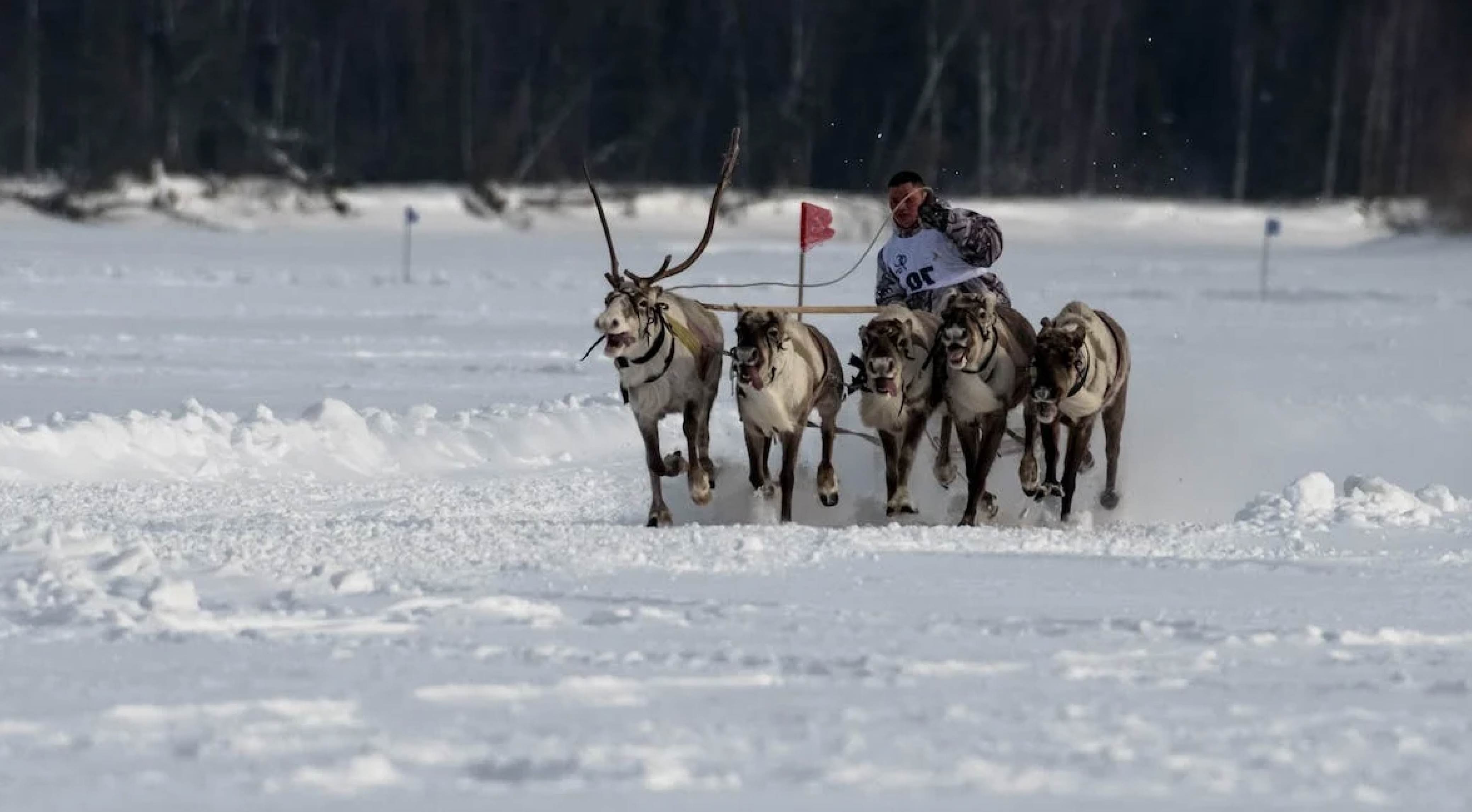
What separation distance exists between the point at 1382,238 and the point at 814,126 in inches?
354

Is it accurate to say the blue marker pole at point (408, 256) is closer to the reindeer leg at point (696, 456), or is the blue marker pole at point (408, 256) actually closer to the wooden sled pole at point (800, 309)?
the wooden sled pole at point (800, 309)

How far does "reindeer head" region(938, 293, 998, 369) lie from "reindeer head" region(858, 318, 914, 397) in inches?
6.1

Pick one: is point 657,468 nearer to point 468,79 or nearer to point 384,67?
point 468,79

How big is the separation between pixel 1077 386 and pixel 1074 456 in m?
0.51

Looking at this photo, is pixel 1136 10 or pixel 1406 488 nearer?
pixel 1406 488

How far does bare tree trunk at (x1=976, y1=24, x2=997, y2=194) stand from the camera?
40.1 m

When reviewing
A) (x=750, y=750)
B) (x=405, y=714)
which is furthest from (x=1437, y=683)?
(x=405, y=714)

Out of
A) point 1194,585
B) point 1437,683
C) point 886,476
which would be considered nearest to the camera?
point 1437,683

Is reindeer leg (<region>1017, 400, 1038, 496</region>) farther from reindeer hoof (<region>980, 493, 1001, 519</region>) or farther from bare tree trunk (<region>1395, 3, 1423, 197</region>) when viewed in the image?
bare tree trunk (<region>1395, 3, 1423, 197</region>)

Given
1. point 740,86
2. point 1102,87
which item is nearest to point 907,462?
point 740,86

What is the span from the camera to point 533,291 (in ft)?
82.5

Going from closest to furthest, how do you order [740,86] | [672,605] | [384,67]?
[672,605] < [740,86] < [384,67]

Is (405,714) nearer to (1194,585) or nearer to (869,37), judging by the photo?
(1194,585)

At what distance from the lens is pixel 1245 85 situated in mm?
42281
